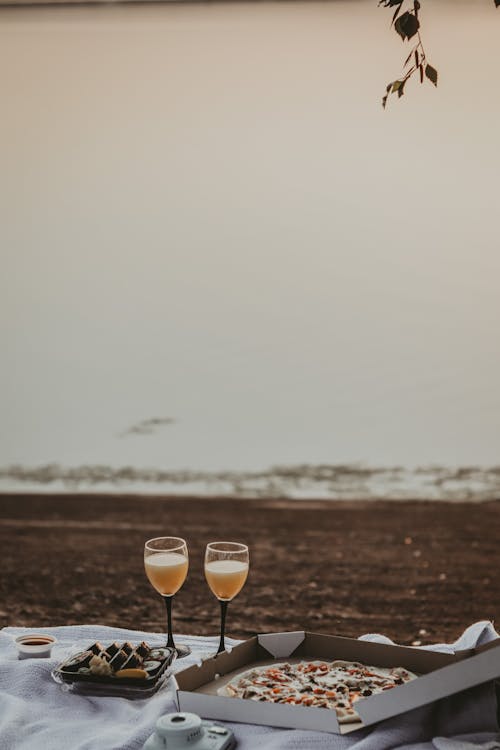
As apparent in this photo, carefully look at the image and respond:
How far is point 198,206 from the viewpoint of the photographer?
29.4ft

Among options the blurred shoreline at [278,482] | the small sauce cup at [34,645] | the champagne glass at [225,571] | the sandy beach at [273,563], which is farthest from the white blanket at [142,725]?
the blurred shoreline at [278,482]

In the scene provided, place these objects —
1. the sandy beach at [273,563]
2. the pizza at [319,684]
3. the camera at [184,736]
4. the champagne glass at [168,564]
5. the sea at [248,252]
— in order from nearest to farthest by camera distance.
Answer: the camera at [184,736] < the pizza at [319,684] < the champagne glass at [168,564] < the sandy beach at [273,563] < the sea at [248,252]

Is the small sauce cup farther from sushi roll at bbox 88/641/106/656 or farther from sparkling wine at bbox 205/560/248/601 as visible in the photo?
sparkling wine at bbox 205/560/248/601

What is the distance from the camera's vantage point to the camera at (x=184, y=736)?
45.4 inches

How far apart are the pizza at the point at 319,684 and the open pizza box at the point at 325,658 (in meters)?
0.02

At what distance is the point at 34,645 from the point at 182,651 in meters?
0.28

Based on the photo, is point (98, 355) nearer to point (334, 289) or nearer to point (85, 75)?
point (334, 289)

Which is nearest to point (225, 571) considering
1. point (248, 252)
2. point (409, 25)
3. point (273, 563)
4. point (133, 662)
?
point (133, 662)

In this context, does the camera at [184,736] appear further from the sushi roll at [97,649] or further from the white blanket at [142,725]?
the sushi roll at [97,649]

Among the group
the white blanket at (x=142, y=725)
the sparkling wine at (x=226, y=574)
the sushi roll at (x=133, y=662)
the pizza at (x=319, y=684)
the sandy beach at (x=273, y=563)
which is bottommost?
the sandy beach at (x=273, y=563)

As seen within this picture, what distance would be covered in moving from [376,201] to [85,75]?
9.89 ft

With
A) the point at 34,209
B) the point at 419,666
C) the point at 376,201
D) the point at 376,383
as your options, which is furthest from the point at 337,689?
the point at 376,383

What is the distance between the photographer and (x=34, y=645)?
1635 millimetres

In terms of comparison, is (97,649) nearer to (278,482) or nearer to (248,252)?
(248,252)
